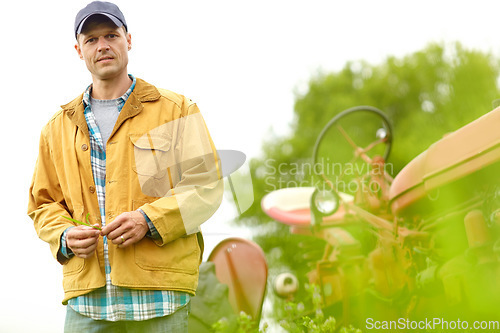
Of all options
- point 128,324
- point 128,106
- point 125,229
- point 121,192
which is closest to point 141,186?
point 121,192

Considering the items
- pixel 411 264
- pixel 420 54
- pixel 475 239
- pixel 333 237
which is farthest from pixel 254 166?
pixel 475 239

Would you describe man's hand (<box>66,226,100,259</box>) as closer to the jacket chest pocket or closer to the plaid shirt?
the plaid shirt

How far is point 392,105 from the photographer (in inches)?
333

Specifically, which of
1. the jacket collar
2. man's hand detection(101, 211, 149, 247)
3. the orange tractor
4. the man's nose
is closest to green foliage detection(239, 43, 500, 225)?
the orange tractor

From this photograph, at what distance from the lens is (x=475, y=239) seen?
7.45 feet

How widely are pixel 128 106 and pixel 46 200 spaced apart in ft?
1.31

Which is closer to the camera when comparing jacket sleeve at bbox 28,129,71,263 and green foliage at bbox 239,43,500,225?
jacket sleeve at bbox 28,129,71,263

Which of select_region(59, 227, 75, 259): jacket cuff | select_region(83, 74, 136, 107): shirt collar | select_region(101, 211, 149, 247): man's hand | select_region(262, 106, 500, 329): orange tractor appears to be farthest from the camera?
select_region(262, 106, 500, 329): orange tractor

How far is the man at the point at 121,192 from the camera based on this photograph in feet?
5.65

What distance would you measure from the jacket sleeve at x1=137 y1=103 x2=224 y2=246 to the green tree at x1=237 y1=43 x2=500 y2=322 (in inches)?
180

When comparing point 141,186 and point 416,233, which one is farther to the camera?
point 416,233

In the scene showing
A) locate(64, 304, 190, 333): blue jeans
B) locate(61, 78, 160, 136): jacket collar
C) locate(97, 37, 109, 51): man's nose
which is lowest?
locate(64, 304, 190, 333): blue jeans

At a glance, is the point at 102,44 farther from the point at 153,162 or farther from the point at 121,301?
the point at 121,301

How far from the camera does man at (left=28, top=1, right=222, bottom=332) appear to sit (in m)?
1.72
